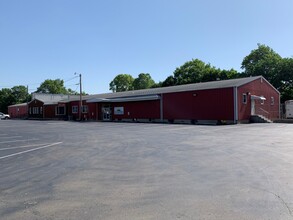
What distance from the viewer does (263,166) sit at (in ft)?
28.1

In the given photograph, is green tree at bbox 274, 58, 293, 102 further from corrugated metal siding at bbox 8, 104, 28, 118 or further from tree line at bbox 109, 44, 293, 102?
corrugated metal siding at bbox 8, 104, 28, 118

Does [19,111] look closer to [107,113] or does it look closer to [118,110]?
[107,113]

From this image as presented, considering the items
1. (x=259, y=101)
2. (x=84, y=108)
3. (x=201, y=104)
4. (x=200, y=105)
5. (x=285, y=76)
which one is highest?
(x=285, y=76)

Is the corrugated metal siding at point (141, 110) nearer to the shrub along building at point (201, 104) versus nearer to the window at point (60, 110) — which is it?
the shrub along building at point (201, 104)

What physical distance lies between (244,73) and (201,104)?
31787 millimetres

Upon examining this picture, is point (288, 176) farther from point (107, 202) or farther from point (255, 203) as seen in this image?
point (107, 202)

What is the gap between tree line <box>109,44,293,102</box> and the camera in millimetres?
54656

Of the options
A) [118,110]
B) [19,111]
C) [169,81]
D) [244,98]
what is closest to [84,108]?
[118,110]

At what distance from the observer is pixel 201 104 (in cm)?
3441

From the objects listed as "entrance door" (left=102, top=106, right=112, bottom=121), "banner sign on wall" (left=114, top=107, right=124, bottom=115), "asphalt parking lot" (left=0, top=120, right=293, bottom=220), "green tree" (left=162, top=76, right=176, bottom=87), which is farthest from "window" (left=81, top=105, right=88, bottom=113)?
"asphalt parking lot" (left=0, top=120, right=293, bottom=220)

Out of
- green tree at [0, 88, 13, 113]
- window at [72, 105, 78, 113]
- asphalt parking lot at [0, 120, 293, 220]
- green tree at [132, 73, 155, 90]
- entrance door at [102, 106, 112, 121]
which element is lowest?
asphalt parking lot at [0, 120, 293, 220]

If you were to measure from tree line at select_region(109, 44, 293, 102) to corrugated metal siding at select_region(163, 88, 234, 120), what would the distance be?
24019 millimetres

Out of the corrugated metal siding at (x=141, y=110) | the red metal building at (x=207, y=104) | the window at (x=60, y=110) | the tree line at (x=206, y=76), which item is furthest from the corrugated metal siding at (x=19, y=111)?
the corrugated metal siding at (x=141, y=110)

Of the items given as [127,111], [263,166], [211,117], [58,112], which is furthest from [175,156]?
[58,112]
